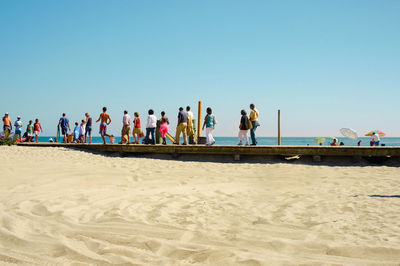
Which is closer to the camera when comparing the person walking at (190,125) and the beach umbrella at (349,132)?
the person walking at (190,125)

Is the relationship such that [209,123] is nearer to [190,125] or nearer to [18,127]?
[190,125]

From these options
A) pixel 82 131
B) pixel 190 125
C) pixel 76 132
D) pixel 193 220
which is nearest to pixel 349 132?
pixel 190 125

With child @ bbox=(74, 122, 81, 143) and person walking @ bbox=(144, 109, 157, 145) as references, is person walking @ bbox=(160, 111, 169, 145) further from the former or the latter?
child @ bbox=(74, 122, 81, 143)

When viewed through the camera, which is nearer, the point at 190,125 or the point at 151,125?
the point at 151,125

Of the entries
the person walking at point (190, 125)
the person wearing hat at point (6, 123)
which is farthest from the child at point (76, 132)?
the person walking at point (190, 125)

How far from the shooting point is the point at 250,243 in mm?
3109

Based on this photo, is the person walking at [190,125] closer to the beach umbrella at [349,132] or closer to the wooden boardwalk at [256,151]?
the wooden boardwalk at [256,151]

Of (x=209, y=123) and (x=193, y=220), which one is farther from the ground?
(x=209, y=123)

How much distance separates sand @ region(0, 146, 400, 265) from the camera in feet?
9.16

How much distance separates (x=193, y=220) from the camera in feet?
12.9

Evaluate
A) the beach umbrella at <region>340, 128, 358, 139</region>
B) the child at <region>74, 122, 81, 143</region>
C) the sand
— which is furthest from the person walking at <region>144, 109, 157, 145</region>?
the beach umbrella at <region>340, 128, 358, 139</region>

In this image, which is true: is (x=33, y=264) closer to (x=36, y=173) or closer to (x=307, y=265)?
(x=307, y=265)

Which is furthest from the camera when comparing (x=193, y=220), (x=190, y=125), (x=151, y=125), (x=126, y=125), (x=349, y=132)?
(x=349, y=132)

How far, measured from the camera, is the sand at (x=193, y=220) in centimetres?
279
